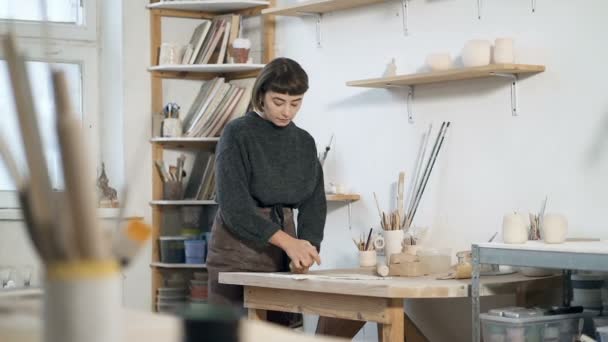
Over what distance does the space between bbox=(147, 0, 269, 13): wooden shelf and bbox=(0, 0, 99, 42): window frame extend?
32cm

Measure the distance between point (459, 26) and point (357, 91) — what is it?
2.15 feet

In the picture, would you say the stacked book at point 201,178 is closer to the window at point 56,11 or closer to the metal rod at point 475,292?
the window at point 56,11

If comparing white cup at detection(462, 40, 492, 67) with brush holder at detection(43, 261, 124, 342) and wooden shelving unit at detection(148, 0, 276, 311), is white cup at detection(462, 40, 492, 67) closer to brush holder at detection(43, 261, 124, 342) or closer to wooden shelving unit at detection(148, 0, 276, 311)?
wooden shelving unit at detection(148, 0, 276, 311)

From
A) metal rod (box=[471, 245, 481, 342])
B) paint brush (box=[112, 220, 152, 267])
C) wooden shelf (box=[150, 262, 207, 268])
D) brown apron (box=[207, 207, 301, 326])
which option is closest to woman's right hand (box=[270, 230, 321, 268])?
brown apron (box=[207, 207, 301, 326])

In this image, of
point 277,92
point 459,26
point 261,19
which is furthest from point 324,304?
point 261,19

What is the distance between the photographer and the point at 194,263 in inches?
189

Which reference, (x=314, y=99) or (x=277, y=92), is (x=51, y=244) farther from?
(x=314, y=99)

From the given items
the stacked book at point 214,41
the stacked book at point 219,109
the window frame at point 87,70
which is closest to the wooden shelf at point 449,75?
the stacked book at point 219,109

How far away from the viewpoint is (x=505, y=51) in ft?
11.6

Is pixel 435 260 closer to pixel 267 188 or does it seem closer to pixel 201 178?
pixel 267 188

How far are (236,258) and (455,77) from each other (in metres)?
1.09

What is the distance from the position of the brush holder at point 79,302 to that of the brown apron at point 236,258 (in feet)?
9.43

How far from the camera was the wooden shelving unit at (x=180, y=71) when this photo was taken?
479cm

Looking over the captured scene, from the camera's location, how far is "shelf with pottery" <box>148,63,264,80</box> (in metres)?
4.76
